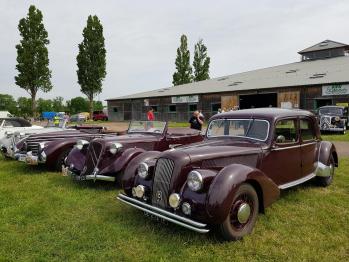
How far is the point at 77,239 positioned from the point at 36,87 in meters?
37.0

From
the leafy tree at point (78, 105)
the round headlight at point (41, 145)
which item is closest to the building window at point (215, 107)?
the round headlight at point (41, 145)

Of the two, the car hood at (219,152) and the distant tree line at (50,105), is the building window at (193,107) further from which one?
the distant tree line at (50,105)

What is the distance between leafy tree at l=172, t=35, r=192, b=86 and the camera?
4906 cm

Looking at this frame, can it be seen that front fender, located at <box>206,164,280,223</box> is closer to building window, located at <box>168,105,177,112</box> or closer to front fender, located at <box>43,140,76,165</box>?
front fender, located at <box>43,140,76,165</box>

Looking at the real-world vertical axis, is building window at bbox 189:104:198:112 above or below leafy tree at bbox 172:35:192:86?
below

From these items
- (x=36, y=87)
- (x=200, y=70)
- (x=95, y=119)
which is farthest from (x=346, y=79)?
(x=95, y=119)

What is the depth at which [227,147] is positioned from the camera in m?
5.04

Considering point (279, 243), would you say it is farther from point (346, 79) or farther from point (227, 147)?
point (346, 79)

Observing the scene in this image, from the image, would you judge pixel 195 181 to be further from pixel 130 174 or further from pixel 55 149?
pixel 55 149

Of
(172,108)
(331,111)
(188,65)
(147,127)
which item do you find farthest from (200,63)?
(147,127)

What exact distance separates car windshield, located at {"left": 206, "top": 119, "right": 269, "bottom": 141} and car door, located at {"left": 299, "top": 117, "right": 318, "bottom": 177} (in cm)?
103

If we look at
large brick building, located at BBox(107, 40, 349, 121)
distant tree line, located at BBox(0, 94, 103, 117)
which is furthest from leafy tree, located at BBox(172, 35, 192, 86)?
distant tree line, located at BBox(0, 94, 103, 117)

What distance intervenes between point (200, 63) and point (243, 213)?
46.6m

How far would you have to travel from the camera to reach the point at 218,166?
15.5ft
